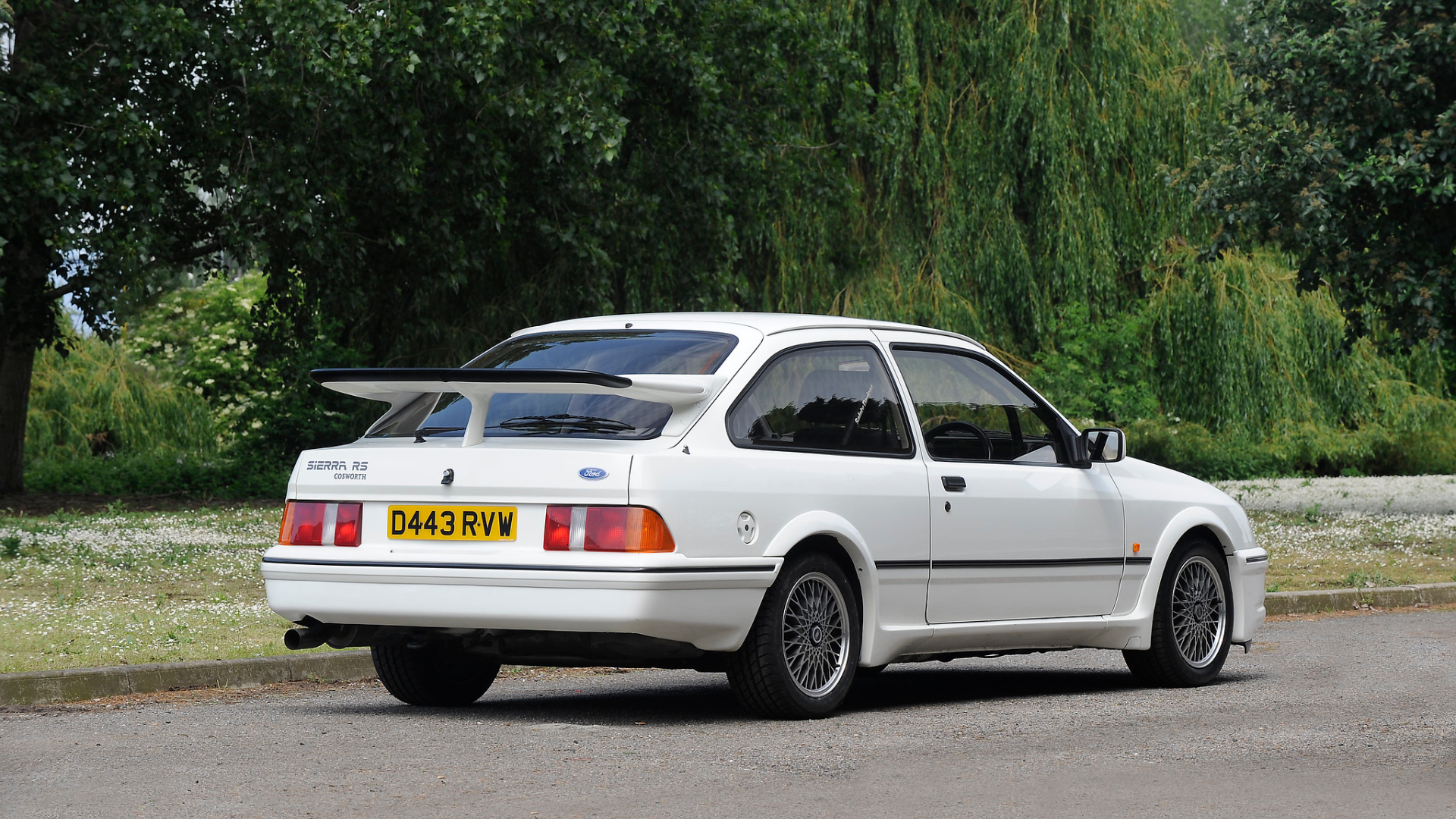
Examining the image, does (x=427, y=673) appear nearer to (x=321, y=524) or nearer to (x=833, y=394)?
(x=321, y=524)

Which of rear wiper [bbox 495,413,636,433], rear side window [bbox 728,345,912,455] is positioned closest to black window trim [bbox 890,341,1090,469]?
rear side window [bbox 728,345,912,455]

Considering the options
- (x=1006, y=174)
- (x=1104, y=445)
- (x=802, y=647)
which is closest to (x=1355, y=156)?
(x=1006, y=174)

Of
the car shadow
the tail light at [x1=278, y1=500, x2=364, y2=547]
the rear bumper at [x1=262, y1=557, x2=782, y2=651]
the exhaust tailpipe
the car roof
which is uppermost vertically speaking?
the car roof

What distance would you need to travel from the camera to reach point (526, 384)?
6.73 m

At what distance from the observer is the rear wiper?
272 inches

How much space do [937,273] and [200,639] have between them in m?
17.0

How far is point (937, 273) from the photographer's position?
1003 inches

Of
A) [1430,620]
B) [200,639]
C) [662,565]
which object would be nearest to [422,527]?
[662,565]

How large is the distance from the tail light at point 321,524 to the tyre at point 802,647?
1.63 m

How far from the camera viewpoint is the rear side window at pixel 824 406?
723cm

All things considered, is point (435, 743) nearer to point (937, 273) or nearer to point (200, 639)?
point (200, 639)

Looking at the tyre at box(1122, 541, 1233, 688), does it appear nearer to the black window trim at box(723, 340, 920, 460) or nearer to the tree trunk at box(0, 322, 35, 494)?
the black window trim at box(723, 340, 920, 460)

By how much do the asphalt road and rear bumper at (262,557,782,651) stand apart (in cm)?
45

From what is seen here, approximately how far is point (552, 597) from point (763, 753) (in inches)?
39.0
